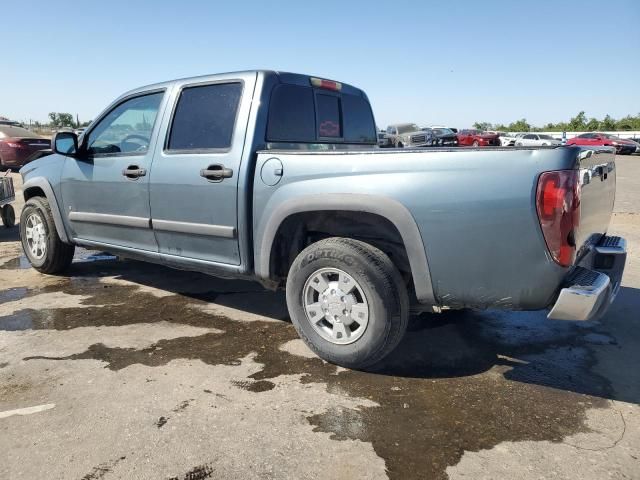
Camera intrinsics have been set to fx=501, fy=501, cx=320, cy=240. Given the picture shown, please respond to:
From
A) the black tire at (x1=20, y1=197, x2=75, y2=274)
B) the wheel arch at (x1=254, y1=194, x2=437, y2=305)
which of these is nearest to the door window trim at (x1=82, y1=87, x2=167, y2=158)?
the black tire at (x1=20, y1=197, x2=75, y2=274)

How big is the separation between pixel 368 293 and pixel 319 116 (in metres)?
1.81

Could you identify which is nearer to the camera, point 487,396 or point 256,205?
point 487,396

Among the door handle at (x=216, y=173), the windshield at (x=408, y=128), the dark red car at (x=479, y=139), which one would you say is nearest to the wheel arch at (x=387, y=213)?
the door handle at (x=216, y=173)

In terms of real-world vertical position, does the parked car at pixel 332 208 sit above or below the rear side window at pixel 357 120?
below

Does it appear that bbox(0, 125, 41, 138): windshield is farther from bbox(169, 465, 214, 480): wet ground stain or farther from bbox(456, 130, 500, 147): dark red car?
bbox(456, 130, 500, 147): dark red car

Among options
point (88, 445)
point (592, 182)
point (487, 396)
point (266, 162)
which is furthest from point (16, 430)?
point (592, 182)

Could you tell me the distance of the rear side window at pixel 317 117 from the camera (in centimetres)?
368

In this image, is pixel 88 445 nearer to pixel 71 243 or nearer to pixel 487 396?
pixel 487 396

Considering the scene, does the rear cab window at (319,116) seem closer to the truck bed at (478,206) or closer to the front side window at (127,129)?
the truck bed at (478,206)

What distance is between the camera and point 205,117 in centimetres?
381

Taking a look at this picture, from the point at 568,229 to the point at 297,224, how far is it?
1.66 metres

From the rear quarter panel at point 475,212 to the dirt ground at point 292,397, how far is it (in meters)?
0.65

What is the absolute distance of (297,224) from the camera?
11.2 feet

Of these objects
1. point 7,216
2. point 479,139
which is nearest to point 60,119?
point 479,139
